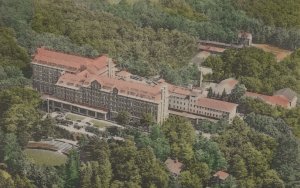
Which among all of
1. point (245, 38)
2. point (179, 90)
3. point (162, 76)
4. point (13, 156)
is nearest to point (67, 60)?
point (162, 76)

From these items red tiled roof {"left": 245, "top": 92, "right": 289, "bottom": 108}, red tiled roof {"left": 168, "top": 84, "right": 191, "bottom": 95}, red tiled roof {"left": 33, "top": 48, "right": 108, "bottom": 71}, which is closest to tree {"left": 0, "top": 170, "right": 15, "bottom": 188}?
red tiled roof {"left": 33, "top": 48, "right": 108, "bottom": 71}

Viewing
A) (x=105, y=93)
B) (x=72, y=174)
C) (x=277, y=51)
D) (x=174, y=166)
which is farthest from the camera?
(x=277, y=51)

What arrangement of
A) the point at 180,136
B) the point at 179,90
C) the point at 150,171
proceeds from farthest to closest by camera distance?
1. the point at 179,90
2. the point at 180,136
3. the point at 150,171

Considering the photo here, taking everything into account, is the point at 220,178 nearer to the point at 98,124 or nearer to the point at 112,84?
the point at 98,124

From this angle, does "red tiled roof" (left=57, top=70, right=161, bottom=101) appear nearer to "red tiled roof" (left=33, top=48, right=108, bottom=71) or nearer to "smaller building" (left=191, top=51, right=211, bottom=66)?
"red tiled roof" (left=33, top=48, right=108, bottom=71)

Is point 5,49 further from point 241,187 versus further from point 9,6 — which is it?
point 241,187

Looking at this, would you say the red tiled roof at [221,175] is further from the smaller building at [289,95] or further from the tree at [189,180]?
the smaller building at [289,95]

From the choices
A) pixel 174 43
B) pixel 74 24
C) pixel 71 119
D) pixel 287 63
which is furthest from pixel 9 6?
pixel 287 63
